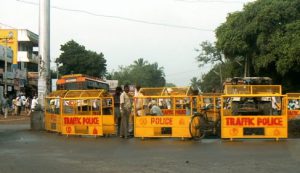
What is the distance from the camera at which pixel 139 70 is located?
152 m

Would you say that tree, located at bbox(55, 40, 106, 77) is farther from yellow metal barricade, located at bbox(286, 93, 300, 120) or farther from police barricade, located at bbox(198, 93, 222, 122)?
police barricade, located at bbox(198, 93, 222, 122)

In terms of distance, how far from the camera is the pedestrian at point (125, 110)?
17.3 m

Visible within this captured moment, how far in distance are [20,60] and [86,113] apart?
5838cm

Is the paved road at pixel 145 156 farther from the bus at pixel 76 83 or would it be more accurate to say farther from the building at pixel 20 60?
the building at pixel 20 60

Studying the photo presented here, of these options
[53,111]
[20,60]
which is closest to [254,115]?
[53,111]

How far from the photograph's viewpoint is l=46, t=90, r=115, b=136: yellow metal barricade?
59.5ft

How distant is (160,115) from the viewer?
17516mm

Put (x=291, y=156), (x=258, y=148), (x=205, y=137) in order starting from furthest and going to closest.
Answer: (x=205, y=137) → (x=258, y=148) → (x=291, y=156)

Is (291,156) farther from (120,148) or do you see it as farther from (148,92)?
(148,92)

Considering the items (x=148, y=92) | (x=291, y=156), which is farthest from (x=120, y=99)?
(x=291, y=156)

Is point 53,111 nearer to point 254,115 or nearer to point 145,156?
point 254,115

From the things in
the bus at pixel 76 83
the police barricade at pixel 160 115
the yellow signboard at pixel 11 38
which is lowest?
the police barricade at pixel 160 115

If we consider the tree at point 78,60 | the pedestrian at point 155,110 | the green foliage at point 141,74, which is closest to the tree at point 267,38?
the pedestrian at point 155,110

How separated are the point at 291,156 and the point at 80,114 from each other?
8737 mm
